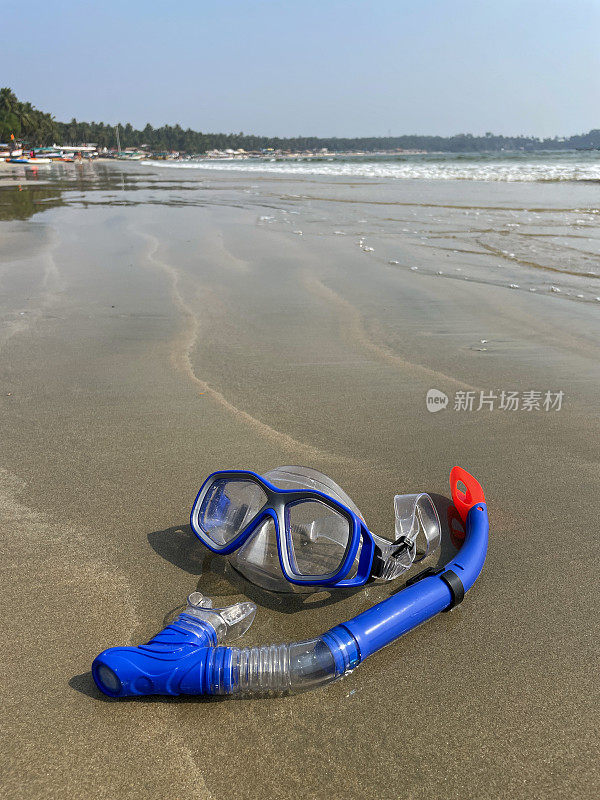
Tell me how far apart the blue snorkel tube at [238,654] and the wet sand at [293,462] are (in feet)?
0.20

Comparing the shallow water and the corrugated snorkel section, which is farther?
the shallow water

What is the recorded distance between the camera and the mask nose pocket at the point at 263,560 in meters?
2.12

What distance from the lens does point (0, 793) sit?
4.71 feet

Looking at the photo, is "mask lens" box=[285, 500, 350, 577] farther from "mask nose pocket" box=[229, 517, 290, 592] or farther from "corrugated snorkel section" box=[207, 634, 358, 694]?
"corrugated snorkel section" box=[207, 634, 358, 694]

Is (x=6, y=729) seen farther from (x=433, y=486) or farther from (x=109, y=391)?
(x=109, y=391)

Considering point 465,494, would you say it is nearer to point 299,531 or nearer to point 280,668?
Result: point 299,531

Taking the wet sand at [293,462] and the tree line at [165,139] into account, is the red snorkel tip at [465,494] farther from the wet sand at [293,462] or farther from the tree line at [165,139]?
the tree line at [165,139]

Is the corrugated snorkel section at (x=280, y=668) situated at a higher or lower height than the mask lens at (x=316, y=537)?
lower

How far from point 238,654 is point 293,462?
138cm

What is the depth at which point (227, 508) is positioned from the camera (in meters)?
2.28

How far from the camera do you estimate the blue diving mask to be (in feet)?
6.54
